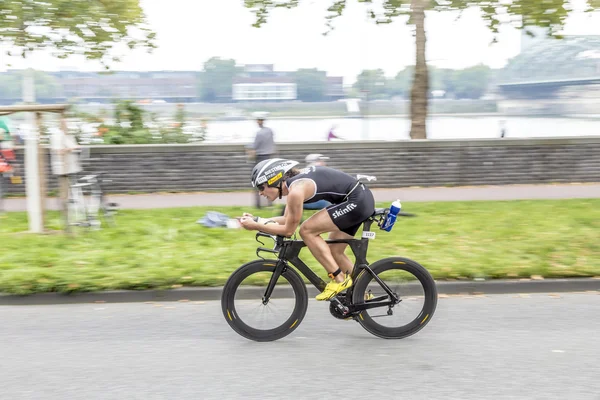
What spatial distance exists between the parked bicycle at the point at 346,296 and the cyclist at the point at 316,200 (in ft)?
0.37

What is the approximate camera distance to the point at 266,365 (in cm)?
525

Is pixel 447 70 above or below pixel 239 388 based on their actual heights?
above

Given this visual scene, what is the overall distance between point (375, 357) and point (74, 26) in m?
11.8

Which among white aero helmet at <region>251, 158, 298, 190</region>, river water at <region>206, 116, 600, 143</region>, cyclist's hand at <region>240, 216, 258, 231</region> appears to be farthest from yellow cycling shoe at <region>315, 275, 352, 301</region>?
river water at <region>206, 116, 600, 143</region>

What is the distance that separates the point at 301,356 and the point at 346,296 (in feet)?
2.22

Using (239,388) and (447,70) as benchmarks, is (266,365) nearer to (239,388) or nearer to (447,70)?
(239,388)

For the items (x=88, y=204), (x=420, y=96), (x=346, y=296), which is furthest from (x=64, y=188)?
(x=420, y=96)

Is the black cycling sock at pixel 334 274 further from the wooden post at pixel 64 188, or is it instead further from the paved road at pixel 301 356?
the wooden post at pixel 64 188

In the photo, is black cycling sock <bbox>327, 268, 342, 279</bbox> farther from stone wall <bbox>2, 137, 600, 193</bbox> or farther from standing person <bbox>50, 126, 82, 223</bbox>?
stone wall <bbox>2, 137, 600, 193</bbox>

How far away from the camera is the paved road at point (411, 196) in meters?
13.5

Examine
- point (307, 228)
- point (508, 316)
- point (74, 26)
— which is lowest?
point (508, 316)

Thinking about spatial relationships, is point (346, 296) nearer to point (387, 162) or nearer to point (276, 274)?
point (276, 274)

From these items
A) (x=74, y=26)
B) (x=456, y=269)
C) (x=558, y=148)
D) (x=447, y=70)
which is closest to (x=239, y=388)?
(x=456, y=269)

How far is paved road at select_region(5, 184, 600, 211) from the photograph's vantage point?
44.4ft
